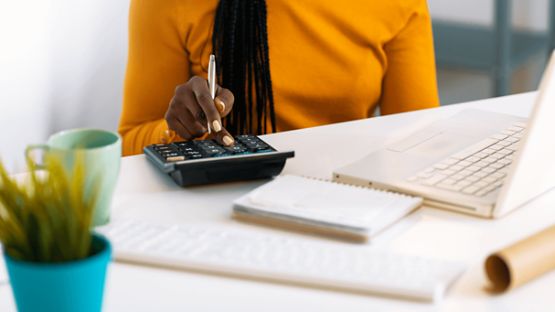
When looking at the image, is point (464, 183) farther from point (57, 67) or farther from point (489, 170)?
point (57, 67)

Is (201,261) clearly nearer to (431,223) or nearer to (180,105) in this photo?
(431,223)

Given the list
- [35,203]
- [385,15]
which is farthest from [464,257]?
[385,15]

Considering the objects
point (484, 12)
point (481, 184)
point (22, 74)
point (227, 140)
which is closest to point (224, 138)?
point (227, 140)

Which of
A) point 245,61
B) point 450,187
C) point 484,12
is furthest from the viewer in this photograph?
point 484,12

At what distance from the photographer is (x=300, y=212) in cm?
94

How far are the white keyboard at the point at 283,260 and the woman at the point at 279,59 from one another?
0.51m

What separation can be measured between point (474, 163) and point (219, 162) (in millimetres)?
309

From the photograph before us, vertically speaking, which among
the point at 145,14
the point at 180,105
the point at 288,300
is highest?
the point at 145,14

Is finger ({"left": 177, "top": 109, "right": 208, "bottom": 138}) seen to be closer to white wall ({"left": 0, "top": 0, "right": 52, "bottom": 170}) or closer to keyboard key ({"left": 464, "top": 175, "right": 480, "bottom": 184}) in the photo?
keyboard key ({"left": 464, "top": 175, "right": 480, "bottom": 184})

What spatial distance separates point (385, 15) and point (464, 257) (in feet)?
2.42

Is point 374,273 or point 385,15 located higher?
point 385,15

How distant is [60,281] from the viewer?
676mm

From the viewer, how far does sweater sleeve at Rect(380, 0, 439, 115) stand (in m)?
1.56

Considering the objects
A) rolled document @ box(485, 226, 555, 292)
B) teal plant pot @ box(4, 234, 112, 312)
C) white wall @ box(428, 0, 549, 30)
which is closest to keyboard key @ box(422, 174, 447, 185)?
rolled document @ box(485, 226, 555, 292)
